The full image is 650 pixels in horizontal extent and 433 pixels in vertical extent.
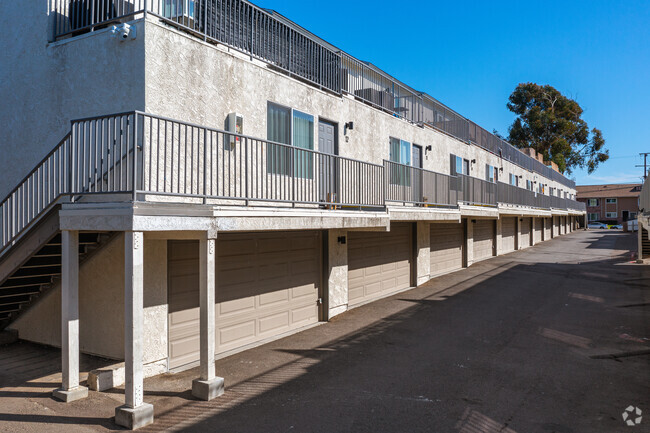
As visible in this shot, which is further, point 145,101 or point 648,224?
point 648,224

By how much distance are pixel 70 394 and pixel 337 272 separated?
7379 millimetres

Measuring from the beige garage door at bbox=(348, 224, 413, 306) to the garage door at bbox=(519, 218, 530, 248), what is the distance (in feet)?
67.0

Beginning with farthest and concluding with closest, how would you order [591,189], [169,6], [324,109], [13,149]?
1. [591,189]
2. [324,109]
3. [13,149]
4. [169,6]

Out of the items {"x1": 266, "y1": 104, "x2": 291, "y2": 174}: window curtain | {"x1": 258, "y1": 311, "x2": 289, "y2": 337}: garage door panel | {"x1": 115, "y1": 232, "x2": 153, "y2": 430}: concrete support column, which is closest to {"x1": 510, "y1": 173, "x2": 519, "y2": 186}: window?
{"x1": 266, "y1": 104, "x2": 291, "y2": 174}: window curtain

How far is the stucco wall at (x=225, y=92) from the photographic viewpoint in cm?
800

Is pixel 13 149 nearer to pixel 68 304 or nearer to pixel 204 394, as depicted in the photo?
pixel 68 304

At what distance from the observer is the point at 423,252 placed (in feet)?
58.9

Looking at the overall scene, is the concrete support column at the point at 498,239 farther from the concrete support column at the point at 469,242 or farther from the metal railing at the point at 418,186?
the metal railing at the point at 418,186

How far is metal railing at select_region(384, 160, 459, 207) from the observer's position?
521 inches

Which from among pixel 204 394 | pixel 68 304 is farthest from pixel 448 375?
pixel 68 304

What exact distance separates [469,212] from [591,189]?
89622 millimetres

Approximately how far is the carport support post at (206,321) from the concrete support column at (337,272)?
5.45m

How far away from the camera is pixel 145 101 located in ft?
25.2

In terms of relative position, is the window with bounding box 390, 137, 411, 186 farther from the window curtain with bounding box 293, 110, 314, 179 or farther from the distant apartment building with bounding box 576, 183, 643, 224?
the distant apartment building with bounding box 576, 183, 643, 224
